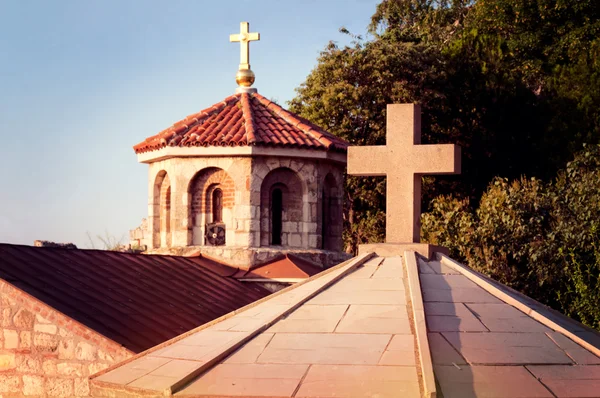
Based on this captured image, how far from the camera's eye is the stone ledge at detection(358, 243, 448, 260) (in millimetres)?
6633

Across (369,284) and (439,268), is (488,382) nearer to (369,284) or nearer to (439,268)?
(369,284)

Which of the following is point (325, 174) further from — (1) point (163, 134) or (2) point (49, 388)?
(2) point (49, 388)

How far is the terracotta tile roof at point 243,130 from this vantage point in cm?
1423

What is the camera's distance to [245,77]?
627 inches

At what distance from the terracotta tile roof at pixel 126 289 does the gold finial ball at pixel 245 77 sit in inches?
155

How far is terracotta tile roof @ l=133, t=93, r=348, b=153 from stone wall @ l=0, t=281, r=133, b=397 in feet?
17.5

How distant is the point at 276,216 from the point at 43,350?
5944mm

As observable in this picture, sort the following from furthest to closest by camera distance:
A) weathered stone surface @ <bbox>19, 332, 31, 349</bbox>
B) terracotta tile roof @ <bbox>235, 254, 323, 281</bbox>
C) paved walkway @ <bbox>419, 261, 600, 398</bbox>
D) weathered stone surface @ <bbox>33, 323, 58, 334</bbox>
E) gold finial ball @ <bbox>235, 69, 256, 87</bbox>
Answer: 1. gold finial ball @ <bbox>235, 69, 256, 87</bbox>
2. terracotta tile roof @ <bbox>235, 254, 323, 281</bbox>
3. weathered stone surface @ <bbox>19, 332, 31, 349</bbox>
4. weathered stone surface @ <bbox>33, 323, 58, 334</bbox>
5. paved walkway @ <bbox>419, 261, 600, 398</bbox>

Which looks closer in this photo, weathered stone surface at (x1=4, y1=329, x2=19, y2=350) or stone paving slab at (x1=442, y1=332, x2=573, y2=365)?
stone paving slab at (x1=442, y1=332, x2=573, y2=365)

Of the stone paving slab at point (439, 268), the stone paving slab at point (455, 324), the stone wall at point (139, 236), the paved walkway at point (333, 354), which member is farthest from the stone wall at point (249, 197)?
the stone paving slab at point (455, 324)

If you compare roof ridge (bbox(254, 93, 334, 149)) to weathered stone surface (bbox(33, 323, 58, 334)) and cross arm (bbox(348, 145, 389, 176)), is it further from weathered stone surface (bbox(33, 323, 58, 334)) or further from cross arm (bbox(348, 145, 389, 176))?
cross arm (bbox(348, 145, 389, 176))

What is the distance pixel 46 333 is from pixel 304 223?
6.02 m

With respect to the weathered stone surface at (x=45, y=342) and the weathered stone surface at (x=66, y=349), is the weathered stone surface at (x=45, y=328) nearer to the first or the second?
the weathered stone surface at (x=45, y=342)

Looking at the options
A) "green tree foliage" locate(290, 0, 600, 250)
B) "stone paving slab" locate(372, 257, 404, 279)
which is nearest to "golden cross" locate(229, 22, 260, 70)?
"green tree foliage" locate(290, 0, 600, 250)
